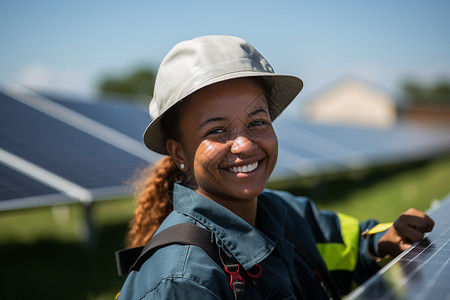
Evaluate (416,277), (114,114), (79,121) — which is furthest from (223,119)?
(114,114)

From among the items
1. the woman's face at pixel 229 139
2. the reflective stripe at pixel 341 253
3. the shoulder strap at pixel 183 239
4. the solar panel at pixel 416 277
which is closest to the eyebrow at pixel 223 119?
the woman's face at pixel 229 139

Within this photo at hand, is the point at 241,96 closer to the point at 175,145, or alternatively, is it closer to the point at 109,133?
the point at 175,145

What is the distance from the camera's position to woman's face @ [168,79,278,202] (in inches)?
60.7

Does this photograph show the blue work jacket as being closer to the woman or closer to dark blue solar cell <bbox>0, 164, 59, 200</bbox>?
the woman

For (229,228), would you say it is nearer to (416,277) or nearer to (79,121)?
(416,277)

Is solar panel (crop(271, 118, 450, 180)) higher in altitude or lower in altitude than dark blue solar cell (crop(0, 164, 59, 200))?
lower

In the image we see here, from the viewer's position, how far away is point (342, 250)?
2.22 meters

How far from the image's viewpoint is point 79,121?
710 centimetres

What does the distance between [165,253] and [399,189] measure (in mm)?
9822

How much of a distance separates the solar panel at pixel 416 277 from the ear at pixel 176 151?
2.74 ft

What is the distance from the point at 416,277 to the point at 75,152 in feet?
16.8

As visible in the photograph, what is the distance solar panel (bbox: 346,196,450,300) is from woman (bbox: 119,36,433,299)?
0.39 meters

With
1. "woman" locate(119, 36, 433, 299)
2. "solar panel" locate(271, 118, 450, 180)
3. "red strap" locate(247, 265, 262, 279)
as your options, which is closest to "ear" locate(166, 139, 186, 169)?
"woman" locate(119, 36, 433, 299)

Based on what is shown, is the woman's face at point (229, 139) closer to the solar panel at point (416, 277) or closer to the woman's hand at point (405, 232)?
the solar panel at point (416, 277)
